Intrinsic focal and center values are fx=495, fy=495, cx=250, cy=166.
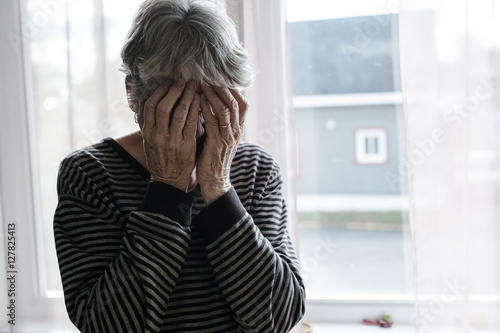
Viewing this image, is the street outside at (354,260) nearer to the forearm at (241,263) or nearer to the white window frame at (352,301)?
the white window frame at (352,301)

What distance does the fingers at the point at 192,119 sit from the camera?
951mm

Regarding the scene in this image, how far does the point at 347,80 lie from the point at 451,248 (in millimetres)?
611

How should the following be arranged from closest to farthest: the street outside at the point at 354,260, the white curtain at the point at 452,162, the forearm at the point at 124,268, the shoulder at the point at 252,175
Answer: the forearm at the point at 124,268 → the shoulder at the point at 252,175 → the white curtain at the point at 452,162 → the street outside at the point at 354,260

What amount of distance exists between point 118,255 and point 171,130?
0.86 feet

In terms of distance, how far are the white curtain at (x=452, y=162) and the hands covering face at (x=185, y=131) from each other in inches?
26.2

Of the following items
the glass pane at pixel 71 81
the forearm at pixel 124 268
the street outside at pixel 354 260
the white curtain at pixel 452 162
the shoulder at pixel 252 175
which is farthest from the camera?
the street outside at pixel 354 260

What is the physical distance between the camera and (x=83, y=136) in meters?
1.58

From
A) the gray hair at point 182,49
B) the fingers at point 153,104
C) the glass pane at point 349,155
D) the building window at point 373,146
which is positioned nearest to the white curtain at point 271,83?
the glass pane at point 349,155

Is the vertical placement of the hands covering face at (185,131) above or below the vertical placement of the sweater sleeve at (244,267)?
above

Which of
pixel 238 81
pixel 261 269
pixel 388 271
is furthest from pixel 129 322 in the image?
pixel 388 271

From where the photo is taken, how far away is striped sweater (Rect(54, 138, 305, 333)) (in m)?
0.89

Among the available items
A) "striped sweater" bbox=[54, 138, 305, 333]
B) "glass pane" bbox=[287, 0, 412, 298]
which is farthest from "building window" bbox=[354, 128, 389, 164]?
"striped sweater" bbox=[54, 138, 305, 333]

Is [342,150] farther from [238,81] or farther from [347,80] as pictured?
[238,81]

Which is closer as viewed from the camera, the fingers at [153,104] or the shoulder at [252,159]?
the fingers at [153,104]
